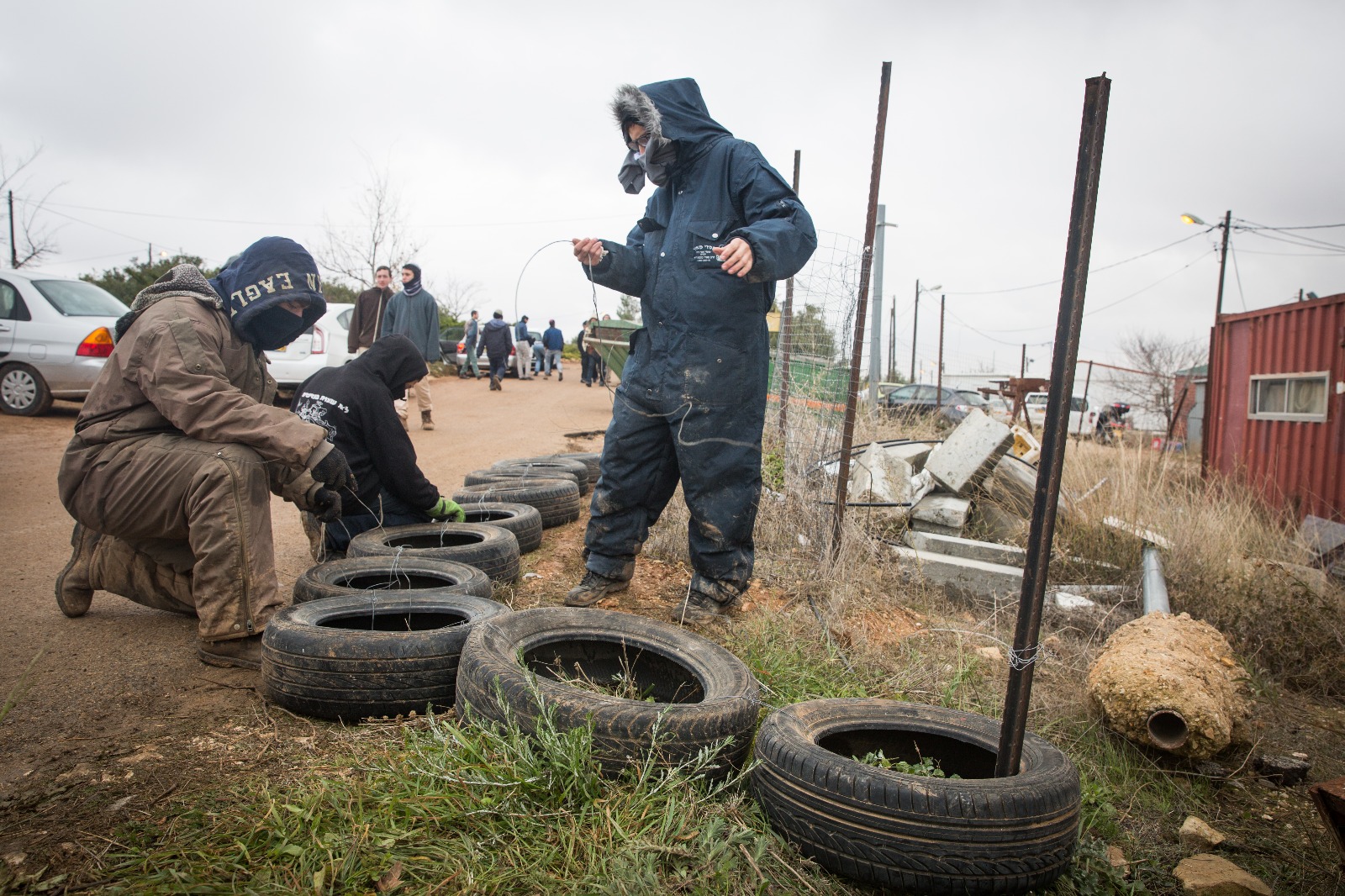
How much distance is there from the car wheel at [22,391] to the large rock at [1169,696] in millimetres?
11515

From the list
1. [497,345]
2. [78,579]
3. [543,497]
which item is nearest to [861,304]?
[543,497]

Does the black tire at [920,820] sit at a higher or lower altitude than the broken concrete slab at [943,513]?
lower

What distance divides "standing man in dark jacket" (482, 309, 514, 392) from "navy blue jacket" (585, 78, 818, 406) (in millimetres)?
15335

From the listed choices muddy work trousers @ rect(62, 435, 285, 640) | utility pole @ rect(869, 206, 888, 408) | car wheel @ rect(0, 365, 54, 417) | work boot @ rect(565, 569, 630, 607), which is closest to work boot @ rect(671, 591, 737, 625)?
work boot @ rect(565, 569, 630, 607)

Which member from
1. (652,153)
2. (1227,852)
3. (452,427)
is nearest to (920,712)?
(1227,852)

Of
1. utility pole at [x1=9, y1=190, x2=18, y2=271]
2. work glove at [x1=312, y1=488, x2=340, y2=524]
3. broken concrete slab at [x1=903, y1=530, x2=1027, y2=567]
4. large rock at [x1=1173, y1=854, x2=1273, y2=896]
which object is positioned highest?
utility pole at [x1=9, y1=190, x2=18, y2=271]

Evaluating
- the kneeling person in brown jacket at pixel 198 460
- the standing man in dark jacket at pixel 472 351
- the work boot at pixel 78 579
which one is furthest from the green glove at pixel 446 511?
the standing man in dark jacket at pixel 472 351

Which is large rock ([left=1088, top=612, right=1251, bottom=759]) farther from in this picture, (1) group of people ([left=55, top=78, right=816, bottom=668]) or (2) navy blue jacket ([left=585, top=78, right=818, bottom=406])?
(2) navy blue jacket ([left=585, top=78, right=818, bottom=406])

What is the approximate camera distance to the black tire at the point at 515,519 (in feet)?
15.0

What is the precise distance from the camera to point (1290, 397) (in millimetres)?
9648

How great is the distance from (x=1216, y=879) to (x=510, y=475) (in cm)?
504

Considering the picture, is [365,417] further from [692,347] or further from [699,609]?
[699,609]

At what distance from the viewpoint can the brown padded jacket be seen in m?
2.87

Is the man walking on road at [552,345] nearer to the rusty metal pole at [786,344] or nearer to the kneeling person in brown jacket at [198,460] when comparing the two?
the rusty metal pole at [786,344]
